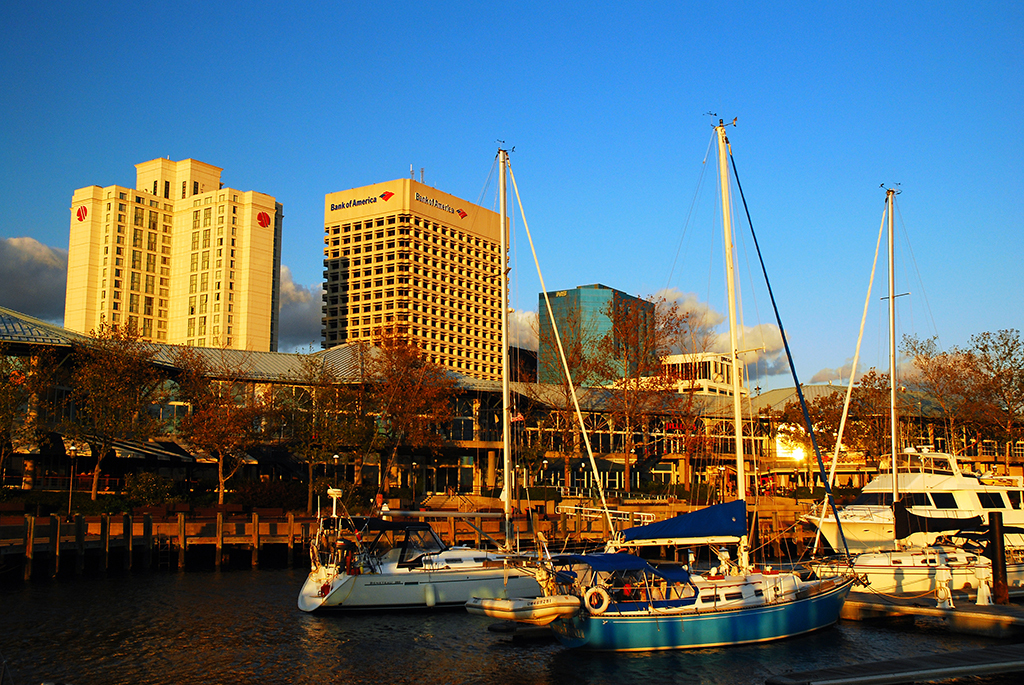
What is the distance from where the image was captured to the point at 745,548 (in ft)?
86.0

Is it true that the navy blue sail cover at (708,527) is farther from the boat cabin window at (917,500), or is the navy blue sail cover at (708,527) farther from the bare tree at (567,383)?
the bare tree at (567,383)

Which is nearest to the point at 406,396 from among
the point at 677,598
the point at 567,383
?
the point at 567,383

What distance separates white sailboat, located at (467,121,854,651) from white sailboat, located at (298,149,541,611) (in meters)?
6.04

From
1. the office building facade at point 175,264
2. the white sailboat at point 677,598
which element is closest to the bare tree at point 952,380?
the white sailboat at point 677,598

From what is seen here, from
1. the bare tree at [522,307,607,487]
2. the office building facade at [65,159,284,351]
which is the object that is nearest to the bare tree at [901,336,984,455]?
the bare tree at [522,307,607,487]

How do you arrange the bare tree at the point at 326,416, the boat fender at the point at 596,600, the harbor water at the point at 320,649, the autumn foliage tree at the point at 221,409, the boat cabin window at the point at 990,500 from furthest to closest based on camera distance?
1. the bare tree at the point at 326,416
2. the autumn foliage tree at the point at 221,409
3. the boat cabin window at the point at 990,500
4. the boat fender at the point at 596,600
5. the harbor water at the point at 320,649

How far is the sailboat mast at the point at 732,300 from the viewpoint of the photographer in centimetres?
2738

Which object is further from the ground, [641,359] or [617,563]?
[641,359]

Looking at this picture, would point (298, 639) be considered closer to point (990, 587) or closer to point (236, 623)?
point (236, 623)


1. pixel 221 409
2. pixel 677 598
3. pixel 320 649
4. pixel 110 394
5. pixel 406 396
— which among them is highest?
pixel 406 396

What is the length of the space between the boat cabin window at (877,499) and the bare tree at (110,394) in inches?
1631

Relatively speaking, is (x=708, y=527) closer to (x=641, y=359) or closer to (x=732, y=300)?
(x=732, y=300)

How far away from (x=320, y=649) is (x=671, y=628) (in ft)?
33.8

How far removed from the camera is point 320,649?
25.6m
